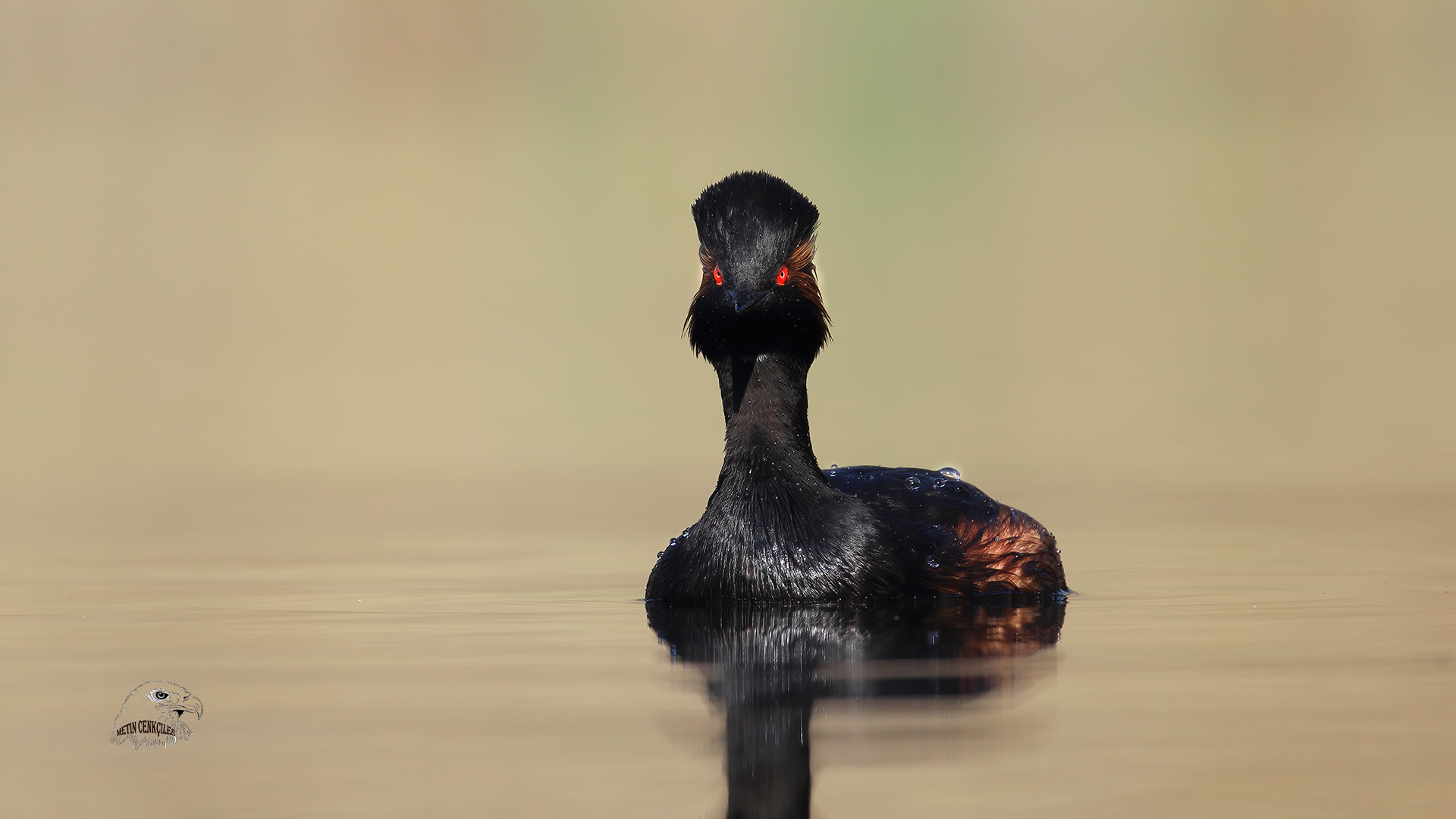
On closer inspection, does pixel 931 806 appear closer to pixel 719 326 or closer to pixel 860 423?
pixel 719 326

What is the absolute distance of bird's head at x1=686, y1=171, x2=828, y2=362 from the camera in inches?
455

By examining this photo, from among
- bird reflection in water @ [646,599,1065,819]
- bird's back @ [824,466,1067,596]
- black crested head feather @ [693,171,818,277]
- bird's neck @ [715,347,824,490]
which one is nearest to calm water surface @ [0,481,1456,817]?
bird reflection in water @ [646,599,1065,819]

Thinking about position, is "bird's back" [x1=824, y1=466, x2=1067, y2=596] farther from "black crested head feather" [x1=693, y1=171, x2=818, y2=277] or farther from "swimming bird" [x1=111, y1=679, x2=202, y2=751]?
"swimming bird" [x1=111, y1=679, x2=202, y2=751]

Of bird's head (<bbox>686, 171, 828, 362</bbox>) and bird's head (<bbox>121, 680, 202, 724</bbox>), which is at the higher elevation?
bird's head (<bbox>686, 171, 828, 362</bbox>)

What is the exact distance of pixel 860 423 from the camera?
941 inches

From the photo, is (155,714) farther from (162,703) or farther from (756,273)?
(756,273)

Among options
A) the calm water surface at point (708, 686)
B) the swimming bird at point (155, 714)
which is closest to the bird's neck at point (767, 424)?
the calm water surface at point (708, 686)

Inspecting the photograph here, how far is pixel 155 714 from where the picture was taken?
870 centimetres

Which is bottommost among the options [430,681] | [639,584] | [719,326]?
[430,681]

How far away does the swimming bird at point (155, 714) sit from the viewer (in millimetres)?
8227

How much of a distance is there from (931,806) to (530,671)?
3383mm

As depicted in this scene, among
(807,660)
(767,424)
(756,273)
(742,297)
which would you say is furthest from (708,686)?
(767,424)

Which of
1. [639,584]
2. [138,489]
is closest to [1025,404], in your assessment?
[138,489]

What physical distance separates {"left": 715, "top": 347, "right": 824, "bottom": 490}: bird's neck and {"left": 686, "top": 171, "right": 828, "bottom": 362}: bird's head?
0.12 meters
